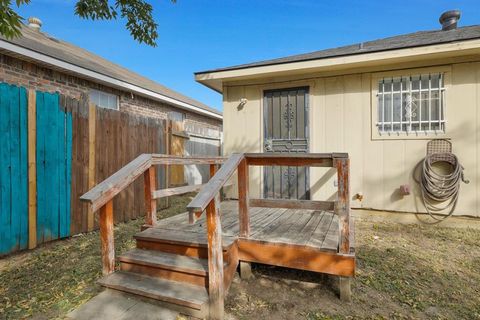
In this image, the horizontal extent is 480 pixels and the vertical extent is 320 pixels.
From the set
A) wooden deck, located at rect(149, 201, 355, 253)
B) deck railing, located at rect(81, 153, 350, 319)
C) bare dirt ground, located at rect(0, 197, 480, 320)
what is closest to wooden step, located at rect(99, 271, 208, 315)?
deck railing, located at rect(81, 153, 350, 319)

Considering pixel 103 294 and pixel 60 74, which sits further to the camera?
pixel 60 74

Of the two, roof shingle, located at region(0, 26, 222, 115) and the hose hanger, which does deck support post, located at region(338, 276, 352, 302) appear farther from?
roof shingle, located at region(0, 26, 222, 115)

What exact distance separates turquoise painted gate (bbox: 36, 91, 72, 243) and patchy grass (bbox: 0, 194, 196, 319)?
247 millimetres

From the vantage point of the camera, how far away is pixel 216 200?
2082 millimetres

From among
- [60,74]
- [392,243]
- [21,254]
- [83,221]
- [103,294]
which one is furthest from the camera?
[60,74]

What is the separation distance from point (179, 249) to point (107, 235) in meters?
0.65

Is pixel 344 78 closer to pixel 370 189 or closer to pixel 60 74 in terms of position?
pixel 370 189

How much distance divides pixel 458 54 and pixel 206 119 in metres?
8.65

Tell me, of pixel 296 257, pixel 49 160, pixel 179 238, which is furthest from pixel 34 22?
pixel 296 257

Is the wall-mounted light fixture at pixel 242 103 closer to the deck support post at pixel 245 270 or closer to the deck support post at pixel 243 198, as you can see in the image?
the deck support post at pixel 243 198

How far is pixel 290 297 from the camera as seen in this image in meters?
2.40

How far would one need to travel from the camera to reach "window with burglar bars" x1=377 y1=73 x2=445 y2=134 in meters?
4.37

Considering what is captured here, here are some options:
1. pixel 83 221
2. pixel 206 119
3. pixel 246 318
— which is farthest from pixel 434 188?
pixel 206 119

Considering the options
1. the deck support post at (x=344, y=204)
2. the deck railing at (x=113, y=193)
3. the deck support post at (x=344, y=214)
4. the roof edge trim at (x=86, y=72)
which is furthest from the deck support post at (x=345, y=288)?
the roof edge trim at (x=86, y=72)
